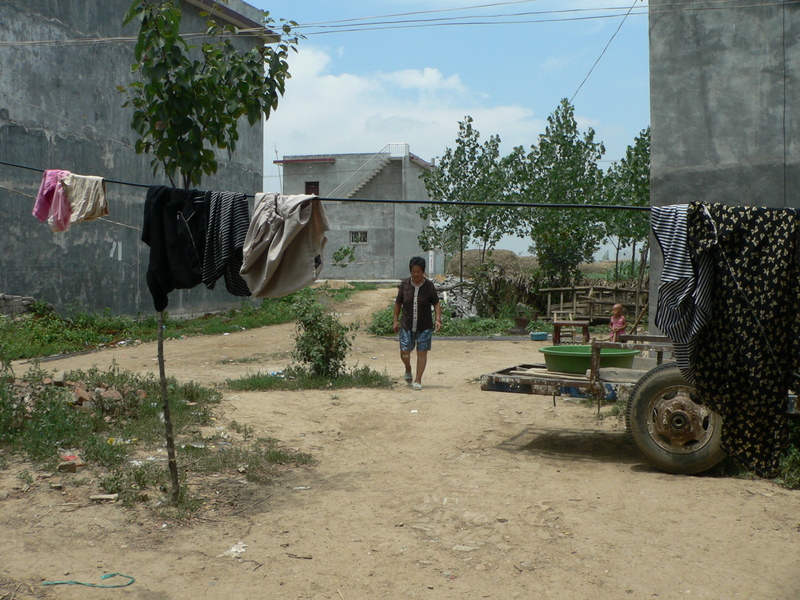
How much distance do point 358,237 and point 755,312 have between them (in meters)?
34.0

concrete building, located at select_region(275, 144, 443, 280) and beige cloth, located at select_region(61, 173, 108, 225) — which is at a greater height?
concrete building, located at select_region(275, 144, 443, 280)

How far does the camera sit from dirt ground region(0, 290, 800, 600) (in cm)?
416

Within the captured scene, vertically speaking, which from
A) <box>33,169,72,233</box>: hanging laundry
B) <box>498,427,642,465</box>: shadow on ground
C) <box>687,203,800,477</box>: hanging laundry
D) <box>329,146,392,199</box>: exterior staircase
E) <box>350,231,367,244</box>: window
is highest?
<box>329,146,392,199</box>: exterior staircase

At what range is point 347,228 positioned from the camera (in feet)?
123

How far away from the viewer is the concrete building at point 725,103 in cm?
961

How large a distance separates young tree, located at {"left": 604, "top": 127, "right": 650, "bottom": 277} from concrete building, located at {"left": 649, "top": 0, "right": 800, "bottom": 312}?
12.8 m

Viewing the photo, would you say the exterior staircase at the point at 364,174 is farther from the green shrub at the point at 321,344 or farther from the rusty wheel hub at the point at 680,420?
the rusty wheel hub at the point at 680,420

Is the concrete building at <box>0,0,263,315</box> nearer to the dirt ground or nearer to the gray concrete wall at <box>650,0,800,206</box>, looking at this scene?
the dirt ground

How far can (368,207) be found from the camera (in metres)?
37.2

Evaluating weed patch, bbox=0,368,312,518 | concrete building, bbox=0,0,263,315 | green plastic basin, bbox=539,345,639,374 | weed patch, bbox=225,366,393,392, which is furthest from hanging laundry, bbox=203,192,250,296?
concrete building, bbox=0,0,263,315

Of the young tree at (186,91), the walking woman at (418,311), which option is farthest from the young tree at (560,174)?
the young tree at (186,91)

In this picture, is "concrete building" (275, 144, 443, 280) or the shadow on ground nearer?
the shadow on ground

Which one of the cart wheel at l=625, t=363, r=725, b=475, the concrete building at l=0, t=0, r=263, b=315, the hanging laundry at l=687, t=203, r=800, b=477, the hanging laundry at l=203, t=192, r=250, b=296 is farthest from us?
the concrete building at l=0, t=0, r=263, b=315

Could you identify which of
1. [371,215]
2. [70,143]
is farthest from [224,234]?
[371,215]
